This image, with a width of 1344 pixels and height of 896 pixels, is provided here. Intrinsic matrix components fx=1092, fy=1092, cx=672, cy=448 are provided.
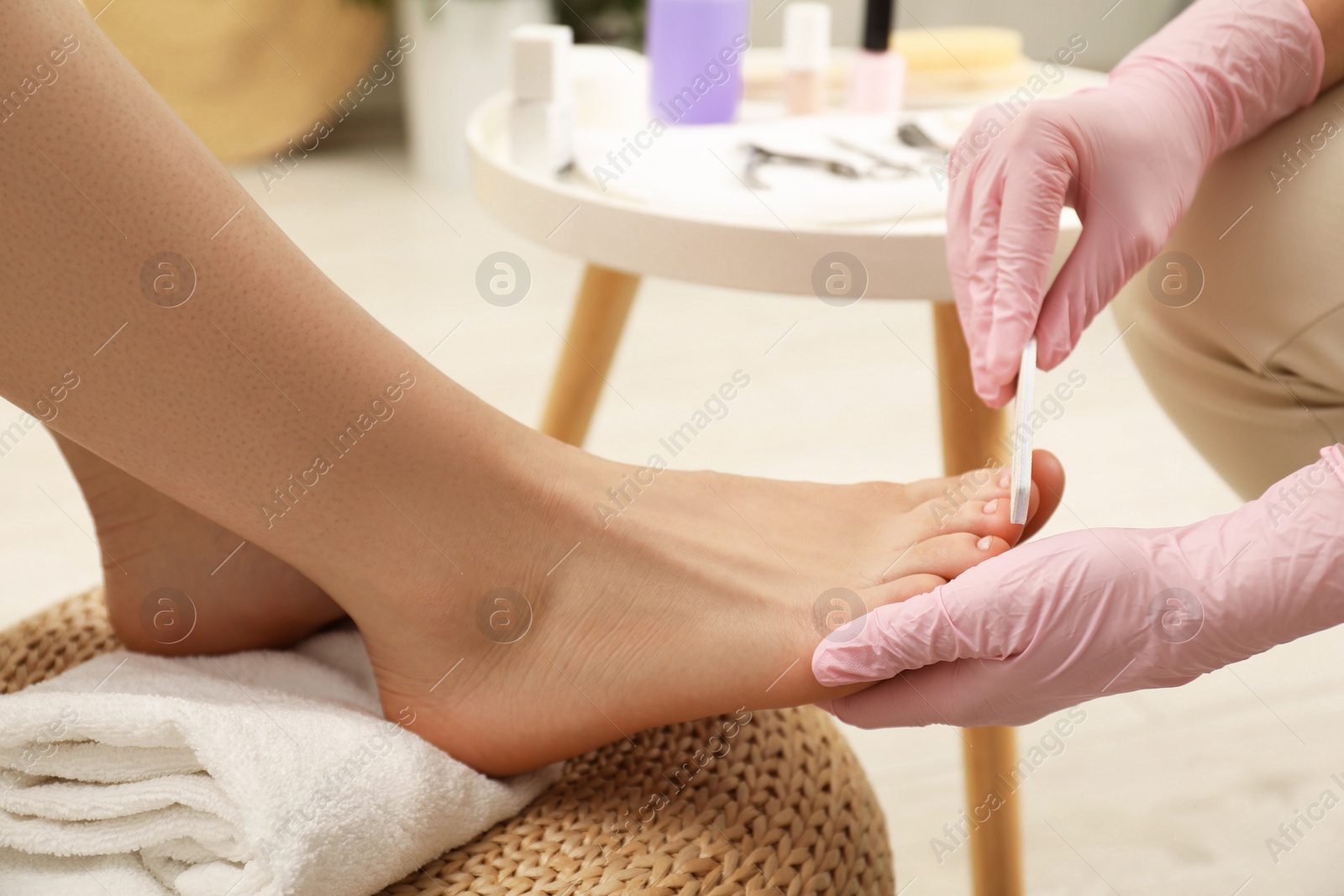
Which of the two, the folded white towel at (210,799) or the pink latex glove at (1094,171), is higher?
the pink latex glove at (1094,171)

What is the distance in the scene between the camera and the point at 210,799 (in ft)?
1.48

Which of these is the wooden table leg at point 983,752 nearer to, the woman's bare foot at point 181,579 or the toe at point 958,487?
the toe at point 958,487

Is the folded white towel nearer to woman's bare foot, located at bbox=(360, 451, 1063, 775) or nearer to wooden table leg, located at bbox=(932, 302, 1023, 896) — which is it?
woman's bare foot, located at bbox=(360, 451, 1063, 775)

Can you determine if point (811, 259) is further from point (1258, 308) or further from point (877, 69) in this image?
point (877, 69)

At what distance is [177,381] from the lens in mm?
446

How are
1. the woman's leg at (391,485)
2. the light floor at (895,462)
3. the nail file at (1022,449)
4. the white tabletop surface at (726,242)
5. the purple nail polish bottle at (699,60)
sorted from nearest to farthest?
the woman's leg at (391,485)
the nail file at (1022,449)
the white tabletop surface at (726,242)
the light floor at (895,462)
the purple nail polish bottle at (699,60)

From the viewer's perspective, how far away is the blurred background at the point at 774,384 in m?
0.86

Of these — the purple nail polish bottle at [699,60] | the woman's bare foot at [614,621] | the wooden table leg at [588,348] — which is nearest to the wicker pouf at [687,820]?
the woman's bare foot at [614,621]

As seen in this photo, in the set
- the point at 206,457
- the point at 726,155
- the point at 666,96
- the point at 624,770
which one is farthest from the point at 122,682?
the point at 666,96

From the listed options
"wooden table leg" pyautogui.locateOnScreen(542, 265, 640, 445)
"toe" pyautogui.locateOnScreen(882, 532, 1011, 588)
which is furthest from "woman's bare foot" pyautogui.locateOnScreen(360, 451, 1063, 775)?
"wooden table leg" pyautogui.locateOnScreen(542, 265, 640, 445)

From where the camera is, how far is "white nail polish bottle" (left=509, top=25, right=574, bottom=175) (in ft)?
2.81

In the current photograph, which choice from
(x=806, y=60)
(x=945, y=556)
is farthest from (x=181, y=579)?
(x=806, y=60)

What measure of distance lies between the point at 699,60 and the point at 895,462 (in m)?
0.62

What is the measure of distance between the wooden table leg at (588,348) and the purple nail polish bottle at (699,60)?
0.57 ft
